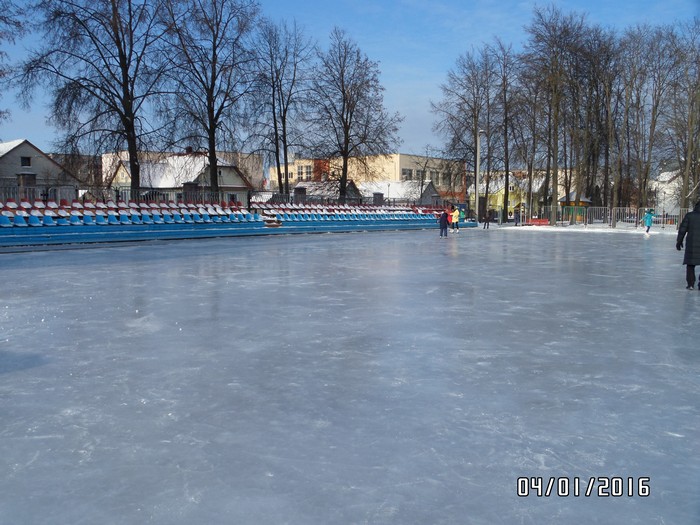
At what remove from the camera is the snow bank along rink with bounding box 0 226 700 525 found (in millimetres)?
3016

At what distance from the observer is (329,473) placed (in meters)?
3.31

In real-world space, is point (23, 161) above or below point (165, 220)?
above

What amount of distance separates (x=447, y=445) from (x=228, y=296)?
6693 mm

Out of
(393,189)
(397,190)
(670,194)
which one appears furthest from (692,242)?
(393,189)

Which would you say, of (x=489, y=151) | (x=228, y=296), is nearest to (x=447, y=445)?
(x=228, y=296)

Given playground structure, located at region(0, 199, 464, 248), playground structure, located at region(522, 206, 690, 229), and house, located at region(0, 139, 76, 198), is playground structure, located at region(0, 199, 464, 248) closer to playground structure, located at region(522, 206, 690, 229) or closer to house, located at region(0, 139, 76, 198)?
playground structure, located at region(522, 206, 690, 229)

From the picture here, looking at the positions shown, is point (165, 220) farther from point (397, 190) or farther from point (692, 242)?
point (397, 190)
